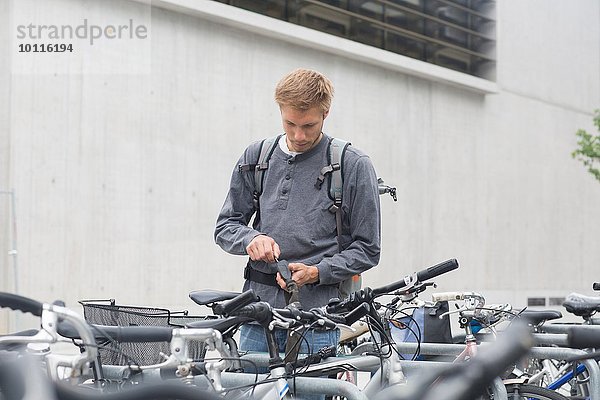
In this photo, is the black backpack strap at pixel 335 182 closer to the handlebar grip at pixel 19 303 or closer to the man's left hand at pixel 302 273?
the man's left hand at pixel 302 273

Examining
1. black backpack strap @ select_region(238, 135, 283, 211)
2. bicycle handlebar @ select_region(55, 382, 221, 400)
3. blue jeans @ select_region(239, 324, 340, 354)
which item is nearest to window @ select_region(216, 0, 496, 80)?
black backpack strap @ select_region(238, 135, 283, 211)

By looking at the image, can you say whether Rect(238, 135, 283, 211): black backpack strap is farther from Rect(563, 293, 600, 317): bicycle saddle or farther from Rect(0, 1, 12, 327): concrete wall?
Rect(0, 1, 12, 327): concrete wall

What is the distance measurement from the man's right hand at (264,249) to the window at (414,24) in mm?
9463

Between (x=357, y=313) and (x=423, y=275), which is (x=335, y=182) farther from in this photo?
(x=357, y=313)

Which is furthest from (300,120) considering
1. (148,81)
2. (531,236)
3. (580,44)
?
(580,44)

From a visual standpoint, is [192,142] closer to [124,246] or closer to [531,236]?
[124,246]

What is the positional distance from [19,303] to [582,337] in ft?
3.41

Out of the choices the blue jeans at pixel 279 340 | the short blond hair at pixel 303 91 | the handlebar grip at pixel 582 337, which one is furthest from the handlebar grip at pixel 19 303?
the short blond hair at pixel 303 91

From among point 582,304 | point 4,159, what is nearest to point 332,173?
point 582,304

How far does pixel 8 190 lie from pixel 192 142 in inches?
100.0

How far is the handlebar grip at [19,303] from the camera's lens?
1.60 m

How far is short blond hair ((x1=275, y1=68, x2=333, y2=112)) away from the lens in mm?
3031

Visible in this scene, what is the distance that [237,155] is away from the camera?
12.0 metres

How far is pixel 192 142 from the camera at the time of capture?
1139 cm
